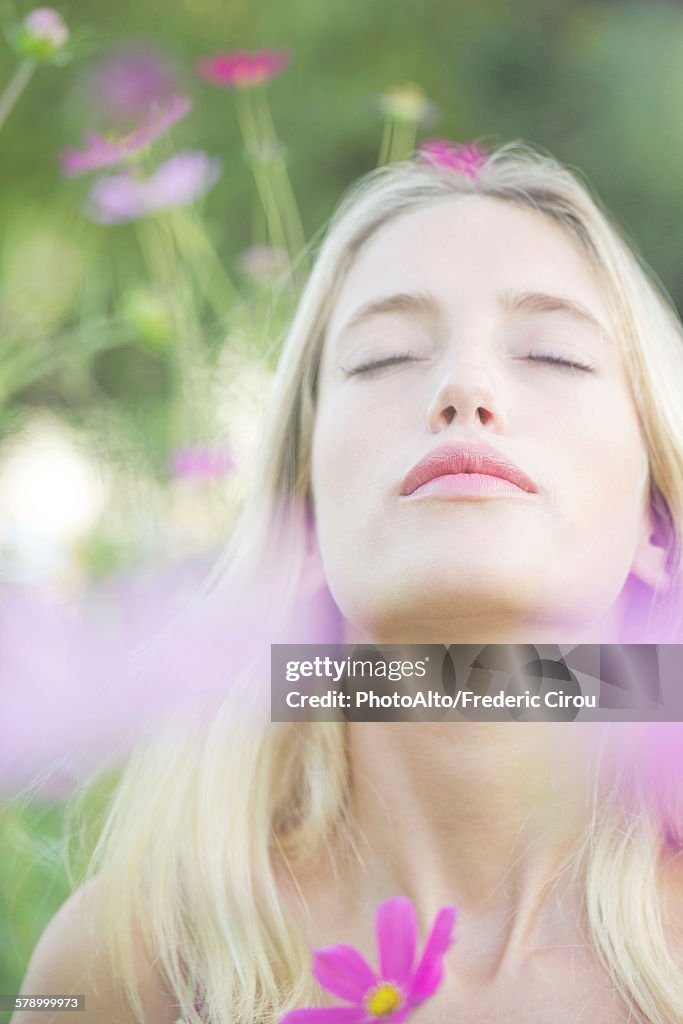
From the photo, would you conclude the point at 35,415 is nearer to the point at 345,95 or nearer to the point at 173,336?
the point at 173,336

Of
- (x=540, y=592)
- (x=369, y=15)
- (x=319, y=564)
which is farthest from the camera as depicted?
(x=369, y=15)

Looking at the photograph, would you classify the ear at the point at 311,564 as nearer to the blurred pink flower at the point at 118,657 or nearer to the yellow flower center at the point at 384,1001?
the blurred pink flower at the point at 118,657

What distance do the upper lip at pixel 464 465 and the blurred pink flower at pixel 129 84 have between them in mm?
494

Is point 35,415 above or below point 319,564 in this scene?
above

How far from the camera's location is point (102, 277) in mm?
1122

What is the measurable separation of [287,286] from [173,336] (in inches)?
5.1

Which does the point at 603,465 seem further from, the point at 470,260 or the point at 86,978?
the point at 86,978

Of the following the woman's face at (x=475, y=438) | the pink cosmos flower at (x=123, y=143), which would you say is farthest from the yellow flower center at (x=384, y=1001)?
the pink cosmos flower at (x=123, y=143)

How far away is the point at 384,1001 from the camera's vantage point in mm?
846

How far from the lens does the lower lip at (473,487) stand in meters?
0.83

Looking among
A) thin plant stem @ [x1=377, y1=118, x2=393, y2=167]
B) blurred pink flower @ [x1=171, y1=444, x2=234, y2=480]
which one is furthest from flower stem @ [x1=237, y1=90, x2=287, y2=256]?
blurred pink flower @ [x1=171, y1=444, x2=234, y2=480]

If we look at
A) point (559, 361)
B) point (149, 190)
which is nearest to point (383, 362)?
point (559, 361)

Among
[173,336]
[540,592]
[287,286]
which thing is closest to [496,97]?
[287,286]

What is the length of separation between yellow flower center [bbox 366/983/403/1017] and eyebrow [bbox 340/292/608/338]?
0.54 meters
